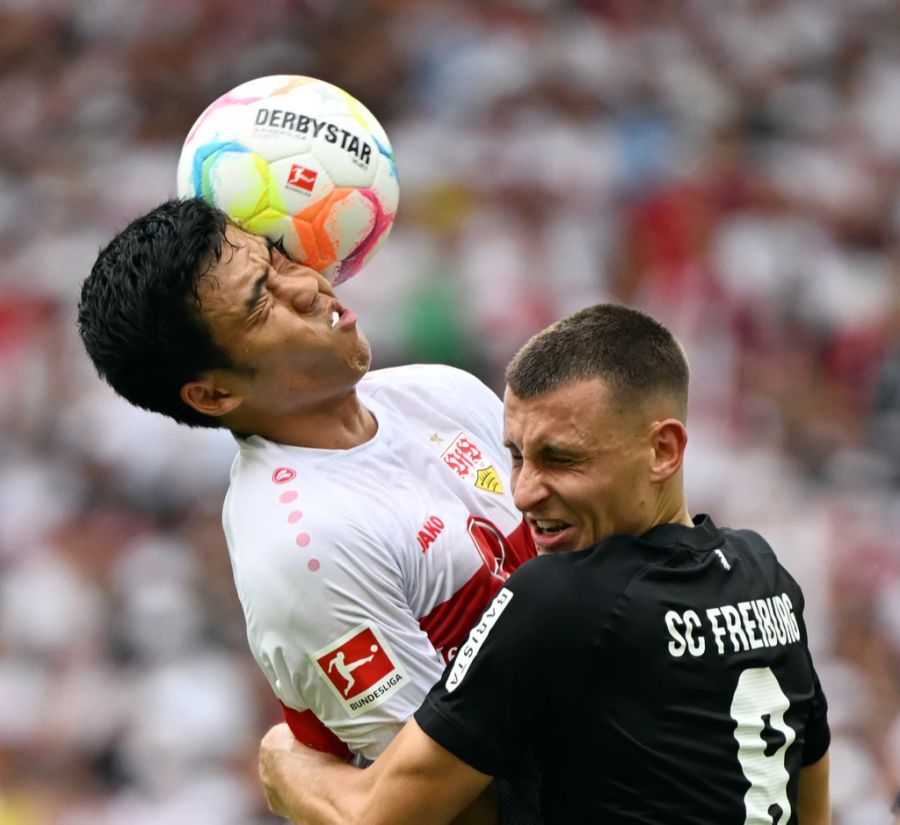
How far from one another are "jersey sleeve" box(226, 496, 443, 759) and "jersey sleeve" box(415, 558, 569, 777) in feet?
0.95

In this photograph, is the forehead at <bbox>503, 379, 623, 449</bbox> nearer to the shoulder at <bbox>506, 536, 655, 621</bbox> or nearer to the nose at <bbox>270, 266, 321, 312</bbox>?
the shoulder at <bbox>506, 536, 655, 621</bbox>

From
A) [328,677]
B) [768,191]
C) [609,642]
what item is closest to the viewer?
[609,642]

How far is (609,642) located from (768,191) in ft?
23.3

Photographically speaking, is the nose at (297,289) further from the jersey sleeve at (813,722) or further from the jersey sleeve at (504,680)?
the jersey sleeve at (813,722)

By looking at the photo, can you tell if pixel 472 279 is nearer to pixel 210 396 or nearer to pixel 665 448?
pixel 210 396

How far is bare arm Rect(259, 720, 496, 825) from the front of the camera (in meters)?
3.09

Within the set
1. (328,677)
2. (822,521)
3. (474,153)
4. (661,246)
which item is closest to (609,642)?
(328,677)

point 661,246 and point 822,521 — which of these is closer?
point 822,521

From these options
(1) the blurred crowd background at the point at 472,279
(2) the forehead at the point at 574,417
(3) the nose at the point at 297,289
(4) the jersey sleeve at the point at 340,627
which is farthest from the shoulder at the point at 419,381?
(1) the blurred crowd background at the point at 472,279

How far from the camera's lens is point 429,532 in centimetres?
354

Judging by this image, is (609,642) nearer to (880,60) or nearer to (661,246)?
(661,246)

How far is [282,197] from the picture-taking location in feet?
11.9

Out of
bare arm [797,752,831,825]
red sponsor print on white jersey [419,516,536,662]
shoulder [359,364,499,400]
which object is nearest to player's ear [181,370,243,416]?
shoulder [359,364,499,400]

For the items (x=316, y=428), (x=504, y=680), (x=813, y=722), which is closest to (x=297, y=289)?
(x=316, y=428)
